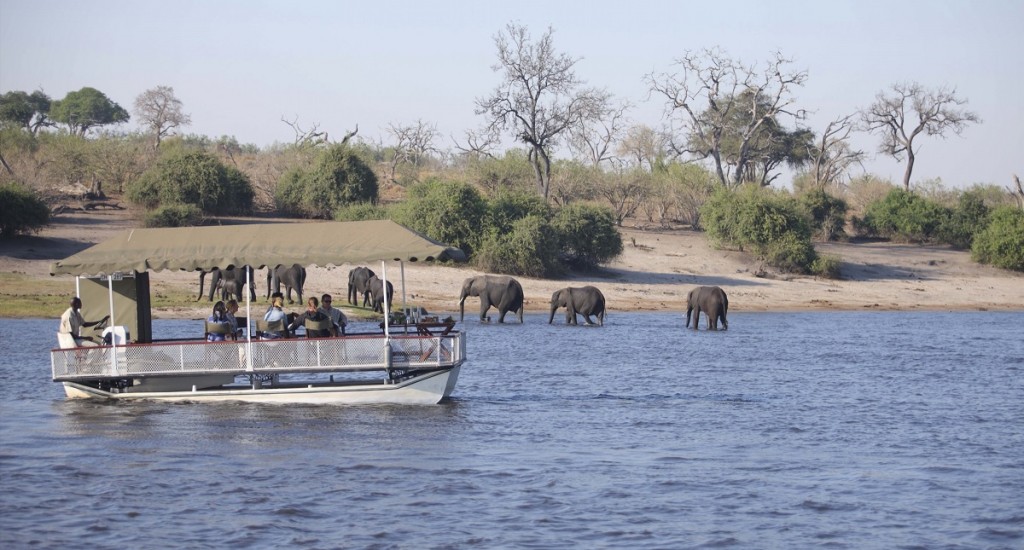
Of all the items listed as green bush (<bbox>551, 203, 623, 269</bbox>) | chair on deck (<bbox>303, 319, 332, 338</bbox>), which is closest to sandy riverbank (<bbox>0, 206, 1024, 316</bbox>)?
green bush (<bbox>551, 203, 623, 269</bbox>)

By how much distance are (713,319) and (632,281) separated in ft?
28.8

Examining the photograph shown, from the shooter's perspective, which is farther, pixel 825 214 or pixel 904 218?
pixel 904 218

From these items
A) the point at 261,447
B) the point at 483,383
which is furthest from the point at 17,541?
the point at 483,383

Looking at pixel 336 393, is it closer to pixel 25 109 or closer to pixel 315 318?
pixel 315 318

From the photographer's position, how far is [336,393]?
1808cm

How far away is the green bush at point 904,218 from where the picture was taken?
53531 millimetres

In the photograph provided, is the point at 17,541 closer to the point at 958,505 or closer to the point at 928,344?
the point at 958,505

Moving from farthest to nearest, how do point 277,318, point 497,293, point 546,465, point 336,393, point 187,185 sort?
point 187,185 < point 497,293 < point 277,318 < point 336,393 < point 546,465

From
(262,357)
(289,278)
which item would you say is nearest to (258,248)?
(262,357)

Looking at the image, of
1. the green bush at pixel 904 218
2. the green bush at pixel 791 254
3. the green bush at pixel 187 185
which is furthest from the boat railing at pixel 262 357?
the green bush at pixel 904 218

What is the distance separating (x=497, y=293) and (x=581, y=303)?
2352 mm

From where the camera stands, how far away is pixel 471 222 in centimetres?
4228

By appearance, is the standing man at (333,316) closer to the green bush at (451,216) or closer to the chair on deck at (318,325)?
the chair on deck at (318,325)

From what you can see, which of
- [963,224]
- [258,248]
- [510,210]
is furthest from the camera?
[963,224]
